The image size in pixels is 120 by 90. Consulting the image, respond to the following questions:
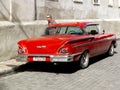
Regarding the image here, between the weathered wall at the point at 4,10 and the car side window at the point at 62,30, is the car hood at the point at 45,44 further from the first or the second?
the weathered wall at the point at 4,10

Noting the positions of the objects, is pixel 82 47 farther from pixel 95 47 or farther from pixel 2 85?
pixel 2 85

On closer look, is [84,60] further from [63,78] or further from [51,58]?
[63,78]

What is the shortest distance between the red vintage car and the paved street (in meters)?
0.44

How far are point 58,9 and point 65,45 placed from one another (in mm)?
7066

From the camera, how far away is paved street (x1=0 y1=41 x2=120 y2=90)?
27.4 ft

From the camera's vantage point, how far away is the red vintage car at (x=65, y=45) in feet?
32.1

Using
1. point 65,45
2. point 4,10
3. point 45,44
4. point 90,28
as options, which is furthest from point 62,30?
point 4,10

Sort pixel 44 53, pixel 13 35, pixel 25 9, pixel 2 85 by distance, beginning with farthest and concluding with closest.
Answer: pixel 25 9, pixel 13 35, pixel 44 53, pixel 2 85

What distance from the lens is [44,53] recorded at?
→ 32.7 ft

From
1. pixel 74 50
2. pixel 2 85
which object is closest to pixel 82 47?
pixel 74 50

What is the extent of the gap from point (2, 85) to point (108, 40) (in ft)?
18.9

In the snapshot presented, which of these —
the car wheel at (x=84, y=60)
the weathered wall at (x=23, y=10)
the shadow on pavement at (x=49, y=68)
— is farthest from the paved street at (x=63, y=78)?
the weathered wall at (x=23, y=10)

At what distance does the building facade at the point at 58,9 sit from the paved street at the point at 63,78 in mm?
2356

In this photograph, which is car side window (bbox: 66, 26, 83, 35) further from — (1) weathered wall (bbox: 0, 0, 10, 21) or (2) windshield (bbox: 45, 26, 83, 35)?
(1) weathered wall (bbox: 0, 0, 10, 21)
